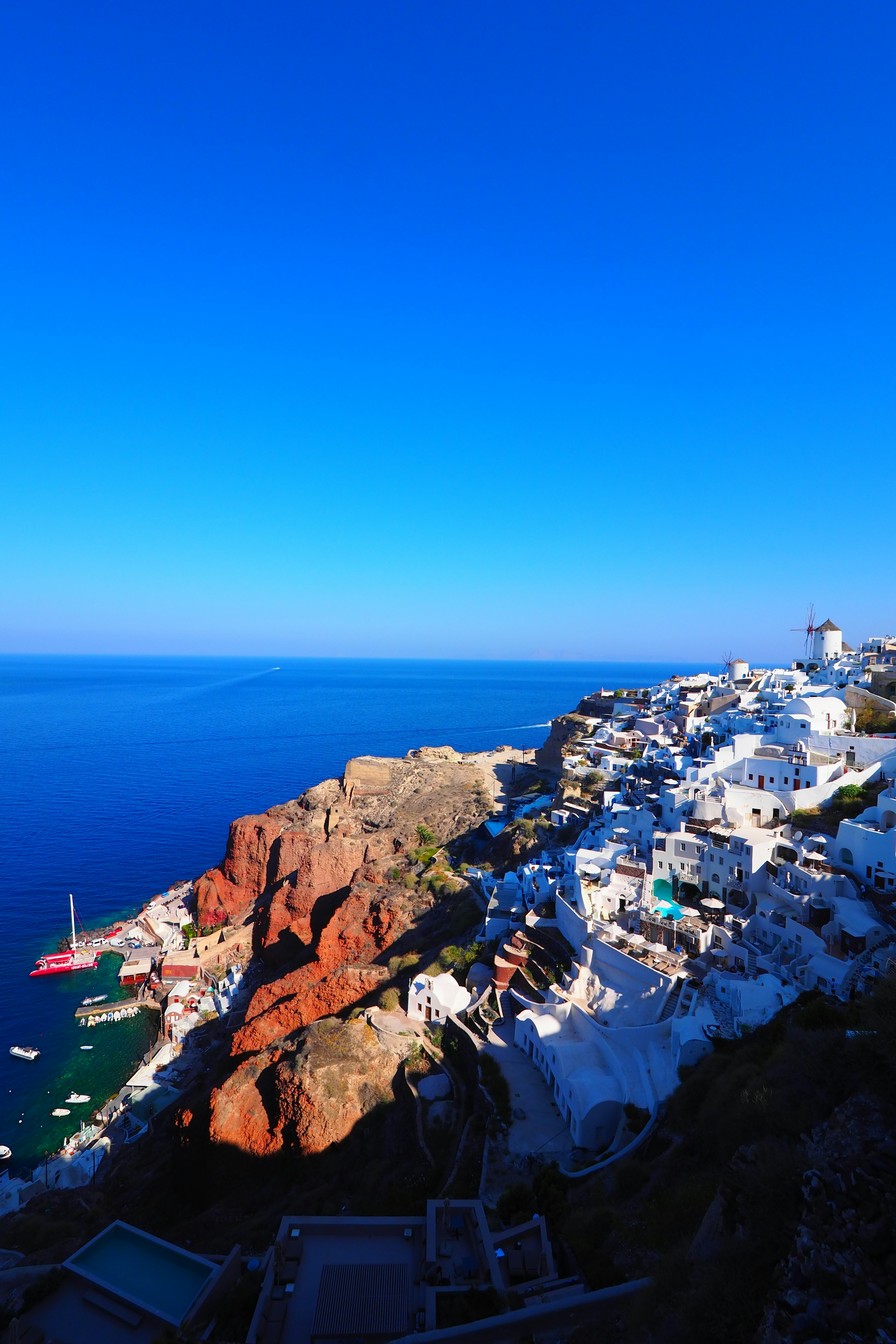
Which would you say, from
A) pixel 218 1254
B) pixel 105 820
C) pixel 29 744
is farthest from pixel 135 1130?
pixel 29 744

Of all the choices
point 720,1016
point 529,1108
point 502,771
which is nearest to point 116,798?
point 502,771

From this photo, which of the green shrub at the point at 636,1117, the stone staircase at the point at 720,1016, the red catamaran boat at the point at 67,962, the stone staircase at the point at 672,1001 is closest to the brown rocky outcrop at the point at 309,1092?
the green shrub at the point at 636,1117

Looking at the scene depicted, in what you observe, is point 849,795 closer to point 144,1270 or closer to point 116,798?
point 144,1270

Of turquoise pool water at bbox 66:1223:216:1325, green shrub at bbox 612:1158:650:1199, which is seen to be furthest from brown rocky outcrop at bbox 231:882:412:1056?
green shrub at bbox 612:1158:650:1199

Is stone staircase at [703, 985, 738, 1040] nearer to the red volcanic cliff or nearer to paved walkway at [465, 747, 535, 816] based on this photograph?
the red volcanic cliff

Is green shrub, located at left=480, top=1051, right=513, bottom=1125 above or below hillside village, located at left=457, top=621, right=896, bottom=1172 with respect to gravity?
below

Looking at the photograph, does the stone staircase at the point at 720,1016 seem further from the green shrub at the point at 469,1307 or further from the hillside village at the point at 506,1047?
the green shrub at the point at 469,1307

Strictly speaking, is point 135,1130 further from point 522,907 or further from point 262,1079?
point 522,907
